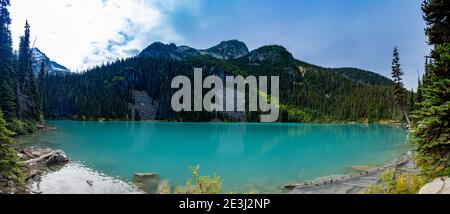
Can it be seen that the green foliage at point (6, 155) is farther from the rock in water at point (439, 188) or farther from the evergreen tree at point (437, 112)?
the evergreen tree at point (437, 112)

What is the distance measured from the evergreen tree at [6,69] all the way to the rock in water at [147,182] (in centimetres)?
3654

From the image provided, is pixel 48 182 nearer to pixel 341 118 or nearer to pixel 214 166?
pixel 214 166

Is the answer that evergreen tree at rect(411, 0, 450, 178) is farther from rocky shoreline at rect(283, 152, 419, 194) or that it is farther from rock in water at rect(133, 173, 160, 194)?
rock in water at rect(133, 173, 160, 194)

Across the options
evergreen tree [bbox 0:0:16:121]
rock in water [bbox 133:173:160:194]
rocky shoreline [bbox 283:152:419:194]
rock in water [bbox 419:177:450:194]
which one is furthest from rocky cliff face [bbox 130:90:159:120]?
rock in water [bbox 419:177:450:194]

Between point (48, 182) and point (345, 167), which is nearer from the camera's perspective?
point (48, 182)

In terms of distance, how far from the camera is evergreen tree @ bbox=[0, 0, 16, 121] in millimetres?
48562

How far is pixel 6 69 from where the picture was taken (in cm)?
5266

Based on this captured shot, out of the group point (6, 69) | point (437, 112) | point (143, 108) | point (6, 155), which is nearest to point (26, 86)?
point (6, 69)

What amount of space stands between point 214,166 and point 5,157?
19418mm

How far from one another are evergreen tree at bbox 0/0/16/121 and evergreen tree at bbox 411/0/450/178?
5308cm

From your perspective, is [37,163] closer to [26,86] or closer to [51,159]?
[51,159]

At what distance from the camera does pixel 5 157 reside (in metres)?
13.5

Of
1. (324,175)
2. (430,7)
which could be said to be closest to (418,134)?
(430,7)

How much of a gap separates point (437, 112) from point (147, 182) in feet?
61.0
